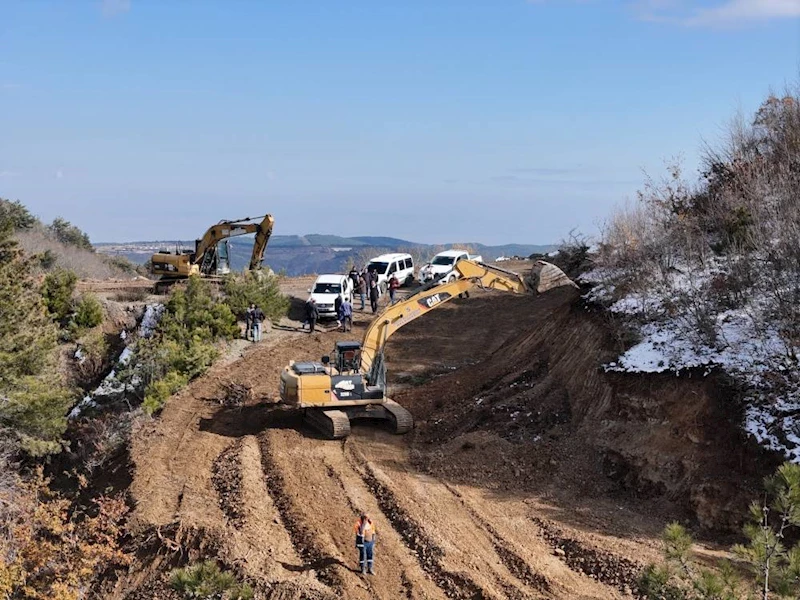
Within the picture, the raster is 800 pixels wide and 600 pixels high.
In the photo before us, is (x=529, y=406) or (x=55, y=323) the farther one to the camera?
(x=55, y=323)

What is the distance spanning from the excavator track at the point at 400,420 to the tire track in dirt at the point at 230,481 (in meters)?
3.58

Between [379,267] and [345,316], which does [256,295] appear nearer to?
[345,316]

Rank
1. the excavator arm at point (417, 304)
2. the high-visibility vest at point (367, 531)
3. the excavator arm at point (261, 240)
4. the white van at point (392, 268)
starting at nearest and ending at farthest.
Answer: the high-visibility vest at point (367, 531) → the excavator arm at point (417, 304) → the excavator arm at point (261, 240) → the white van at point (392, 268)

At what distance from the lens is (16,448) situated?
23.2m

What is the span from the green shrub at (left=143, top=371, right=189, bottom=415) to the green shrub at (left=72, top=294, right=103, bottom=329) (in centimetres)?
788

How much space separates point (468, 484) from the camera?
1627 cm

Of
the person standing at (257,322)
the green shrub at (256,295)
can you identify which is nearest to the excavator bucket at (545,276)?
the person standing at (257,322)

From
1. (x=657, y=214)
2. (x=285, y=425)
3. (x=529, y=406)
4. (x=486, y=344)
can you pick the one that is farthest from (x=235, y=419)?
(x=657, y=214)

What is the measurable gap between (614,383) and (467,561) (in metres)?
5.91

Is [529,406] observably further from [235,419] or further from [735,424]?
[235,419]

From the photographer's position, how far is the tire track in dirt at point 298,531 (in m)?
12.8

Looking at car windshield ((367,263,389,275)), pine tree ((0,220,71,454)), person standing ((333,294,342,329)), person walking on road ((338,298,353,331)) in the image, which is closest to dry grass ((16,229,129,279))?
car windshield ((367,263,389,275))

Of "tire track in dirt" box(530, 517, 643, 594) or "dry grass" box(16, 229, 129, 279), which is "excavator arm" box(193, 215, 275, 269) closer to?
"dry grass" box(16, 229, 129, 279)

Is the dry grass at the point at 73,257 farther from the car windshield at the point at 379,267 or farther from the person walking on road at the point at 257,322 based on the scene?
the person walking on road at the point at 257,322
